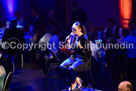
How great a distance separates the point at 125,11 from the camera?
8.34 m

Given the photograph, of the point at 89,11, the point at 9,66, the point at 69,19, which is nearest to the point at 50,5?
the point at 69,19

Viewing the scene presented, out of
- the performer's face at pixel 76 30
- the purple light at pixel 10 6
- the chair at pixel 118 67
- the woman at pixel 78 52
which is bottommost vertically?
the chair at pixel 118 67

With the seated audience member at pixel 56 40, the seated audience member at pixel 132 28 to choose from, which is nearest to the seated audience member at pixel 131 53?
the seated audience member at pixel 132 28

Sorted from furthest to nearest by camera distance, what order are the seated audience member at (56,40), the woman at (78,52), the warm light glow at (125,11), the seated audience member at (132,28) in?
1. the warm light glow at (125,11)
2. the seated audience member at (132,28)
3. the seated audience member at (56,40)
4. the woman at (78,52)

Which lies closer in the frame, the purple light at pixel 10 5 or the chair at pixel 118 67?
the chair at pixel 118 67

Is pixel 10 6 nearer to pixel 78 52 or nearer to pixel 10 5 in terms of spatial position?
pixel 10 5

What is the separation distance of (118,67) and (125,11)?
11.4 feet

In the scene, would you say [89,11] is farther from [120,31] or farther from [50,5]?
[120,31]

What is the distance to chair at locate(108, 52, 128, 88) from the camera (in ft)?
16.7

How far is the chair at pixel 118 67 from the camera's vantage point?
5078 mm

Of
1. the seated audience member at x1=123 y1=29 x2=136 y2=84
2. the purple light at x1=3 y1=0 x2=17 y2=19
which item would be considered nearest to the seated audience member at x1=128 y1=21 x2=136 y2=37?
the seated audience member at x1=123 y1=29 x2=136 y2=84

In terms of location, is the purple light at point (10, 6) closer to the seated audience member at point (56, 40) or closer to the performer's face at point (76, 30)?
the seated audience member at point (56, 40)

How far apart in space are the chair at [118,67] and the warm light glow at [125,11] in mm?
3042

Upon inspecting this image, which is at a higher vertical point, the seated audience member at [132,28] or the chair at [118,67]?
the seated audience member at [132,28]
